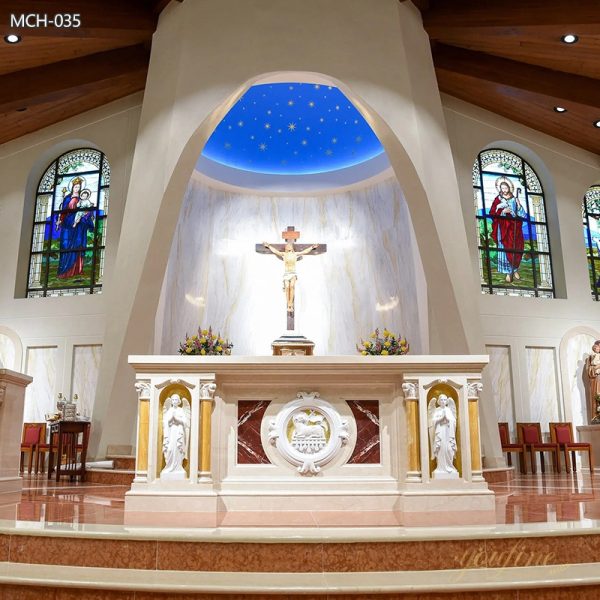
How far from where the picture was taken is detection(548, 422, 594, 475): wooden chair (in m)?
9.91

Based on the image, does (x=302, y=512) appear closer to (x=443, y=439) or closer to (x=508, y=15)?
(x=443, y=439)

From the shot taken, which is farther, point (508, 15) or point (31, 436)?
point (31, 436)

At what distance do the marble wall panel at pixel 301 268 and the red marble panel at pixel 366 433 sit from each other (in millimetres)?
6183

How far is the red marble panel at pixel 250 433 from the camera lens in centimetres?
471

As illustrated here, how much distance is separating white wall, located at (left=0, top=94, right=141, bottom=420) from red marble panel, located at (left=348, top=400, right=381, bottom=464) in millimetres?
6763

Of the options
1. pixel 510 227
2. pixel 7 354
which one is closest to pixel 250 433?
pixel 7 354

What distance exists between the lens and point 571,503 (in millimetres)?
5074

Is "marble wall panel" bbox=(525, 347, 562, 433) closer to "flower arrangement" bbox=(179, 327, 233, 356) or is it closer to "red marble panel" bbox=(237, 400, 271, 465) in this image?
"flower arrangement" bbox=(179, 327, 233, 356)

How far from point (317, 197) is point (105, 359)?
5294 millimetres

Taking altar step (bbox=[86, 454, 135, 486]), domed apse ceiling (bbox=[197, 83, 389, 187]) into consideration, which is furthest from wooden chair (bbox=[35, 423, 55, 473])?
domed apse ceiling (bbox=[197, 83, 389, 187])

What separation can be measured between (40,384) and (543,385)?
842cm

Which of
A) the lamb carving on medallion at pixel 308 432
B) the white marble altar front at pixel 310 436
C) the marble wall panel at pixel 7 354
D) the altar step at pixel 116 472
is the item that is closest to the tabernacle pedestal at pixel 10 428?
the altar step at pixel 116 472

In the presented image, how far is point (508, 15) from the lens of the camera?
859 cm

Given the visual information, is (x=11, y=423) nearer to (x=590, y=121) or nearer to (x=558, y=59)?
(x=558, y=59)
